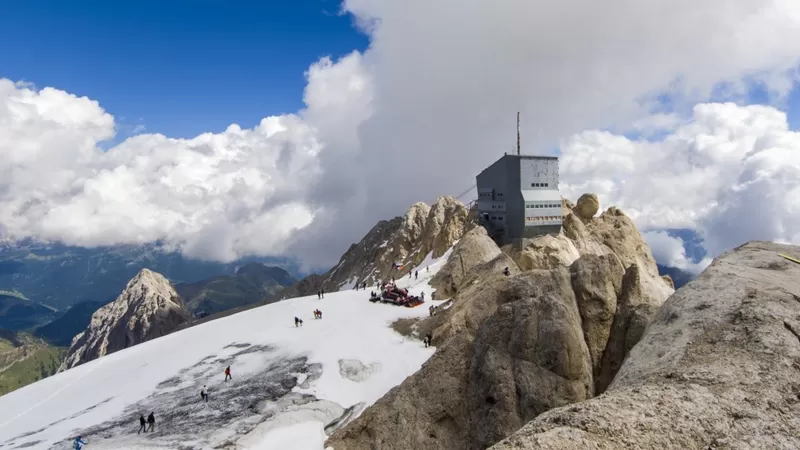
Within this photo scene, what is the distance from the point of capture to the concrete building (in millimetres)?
71562

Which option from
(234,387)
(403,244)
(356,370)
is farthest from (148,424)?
(403,244)

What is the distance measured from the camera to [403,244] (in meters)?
115

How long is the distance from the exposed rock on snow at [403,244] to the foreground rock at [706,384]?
225ft

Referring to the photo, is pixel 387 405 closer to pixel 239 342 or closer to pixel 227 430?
pixel 227 430

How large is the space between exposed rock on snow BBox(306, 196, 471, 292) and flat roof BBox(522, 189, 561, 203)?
17006 millimetres

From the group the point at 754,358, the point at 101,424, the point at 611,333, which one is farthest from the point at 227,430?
the point at 754,358

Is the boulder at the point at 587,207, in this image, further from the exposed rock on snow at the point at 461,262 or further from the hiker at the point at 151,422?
the hiker at the point at 151,422

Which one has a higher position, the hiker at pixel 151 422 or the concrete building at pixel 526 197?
the concrete building at pixel 526 197

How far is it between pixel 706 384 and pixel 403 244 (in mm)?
104334

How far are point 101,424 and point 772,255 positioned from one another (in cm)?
4067

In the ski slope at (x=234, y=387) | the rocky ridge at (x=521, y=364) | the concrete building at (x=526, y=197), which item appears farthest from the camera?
the concrete building at (x=526, y=197)

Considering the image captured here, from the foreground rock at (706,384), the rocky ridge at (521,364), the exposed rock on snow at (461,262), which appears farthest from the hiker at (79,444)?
the exposed rock on snow at (461,262)

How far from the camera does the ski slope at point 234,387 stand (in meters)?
27.6

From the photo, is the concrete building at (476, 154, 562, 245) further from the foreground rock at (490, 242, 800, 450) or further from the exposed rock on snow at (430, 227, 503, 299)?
the foreground rock at (490, 242, 800, 450)
